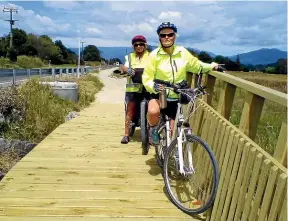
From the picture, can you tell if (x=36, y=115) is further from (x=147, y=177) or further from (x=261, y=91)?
(x=261, y=91)

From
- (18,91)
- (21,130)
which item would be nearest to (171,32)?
(21,130)

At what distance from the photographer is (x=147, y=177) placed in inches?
187

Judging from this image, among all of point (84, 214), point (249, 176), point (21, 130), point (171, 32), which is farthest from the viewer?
point (21, 130)

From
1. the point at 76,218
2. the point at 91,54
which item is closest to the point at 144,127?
the point at 76,218

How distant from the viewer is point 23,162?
5195mm

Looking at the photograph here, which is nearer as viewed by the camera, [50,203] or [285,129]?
[285,129]

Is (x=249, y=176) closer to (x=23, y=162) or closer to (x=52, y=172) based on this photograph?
(x=52, y=172)

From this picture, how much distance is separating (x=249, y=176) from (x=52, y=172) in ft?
9.10

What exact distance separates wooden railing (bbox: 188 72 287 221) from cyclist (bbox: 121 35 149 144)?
2.36m

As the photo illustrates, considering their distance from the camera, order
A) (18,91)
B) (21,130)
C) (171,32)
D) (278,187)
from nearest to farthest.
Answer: (278,187), (171,32), (21,130), (18,91)

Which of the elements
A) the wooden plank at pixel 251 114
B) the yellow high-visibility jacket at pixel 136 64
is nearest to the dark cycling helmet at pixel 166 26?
the wooden plank at pixel 251 114

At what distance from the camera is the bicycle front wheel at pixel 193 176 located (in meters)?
3.45

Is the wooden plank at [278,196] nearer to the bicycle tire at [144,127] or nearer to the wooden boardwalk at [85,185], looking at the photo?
the wooden boardwalk at [85,185]

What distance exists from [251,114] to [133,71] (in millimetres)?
3243
